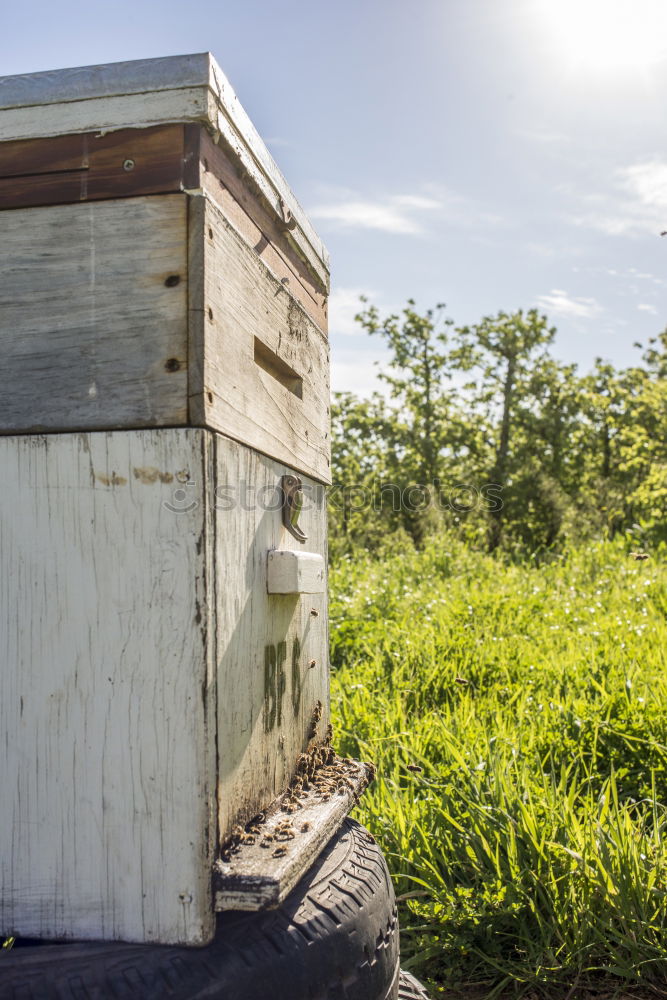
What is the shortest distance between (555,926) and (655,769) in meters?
1.02

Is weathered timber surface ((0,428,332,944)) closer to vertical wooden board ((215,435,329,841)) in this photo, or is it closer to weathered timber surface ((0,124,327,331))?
vertical wooden board ((215,435,329,841))

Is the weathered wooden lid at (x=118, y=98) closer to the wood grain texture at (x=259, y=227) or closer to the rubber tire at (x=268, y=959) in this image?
the wood grain texture at (x=259, y=227)

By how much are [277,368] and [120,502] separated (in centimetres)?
69

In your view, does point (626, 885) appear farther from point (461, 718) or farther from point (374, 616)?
point (374, 616)

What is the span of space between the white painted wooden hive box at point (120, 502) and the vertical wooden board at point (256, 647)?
0.01 metres

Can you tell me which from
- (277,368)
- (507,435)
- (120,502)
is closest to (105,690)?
(120,502)

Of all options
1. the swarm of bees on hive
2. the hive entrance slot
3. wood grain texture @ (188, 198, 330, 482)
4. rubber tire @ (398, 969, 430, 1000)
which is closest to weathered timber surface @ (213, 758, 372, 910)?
the swarm of bees on hive

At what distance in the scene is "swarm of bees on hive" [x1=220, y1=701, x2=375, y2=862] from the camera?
157 centimetres

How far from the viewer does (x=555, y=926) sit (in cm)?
242

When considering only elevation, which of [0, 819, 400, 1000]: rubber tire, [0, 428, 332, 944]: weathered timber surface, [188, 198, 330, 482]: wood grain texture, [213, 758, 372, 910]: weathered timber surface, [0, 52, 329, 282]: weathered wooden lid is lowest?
[0, 819, 400, 1000]: rubber tire

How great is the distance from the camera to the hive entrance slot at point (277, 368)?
188 cm

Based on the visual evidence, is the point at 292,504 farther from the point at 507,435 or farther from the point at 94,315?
the point at 507,435

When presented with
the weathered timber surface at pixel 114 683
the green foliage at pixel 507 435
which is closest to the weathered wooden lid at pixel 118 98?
the weathered timber surface at pixel 114 683

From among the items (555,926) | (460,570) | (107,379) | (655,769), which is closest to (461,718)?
(655,769)
